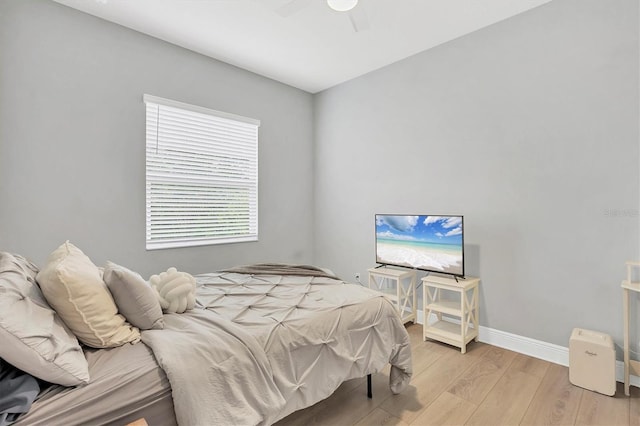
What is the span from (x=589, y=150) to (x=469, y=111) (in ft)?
3.24

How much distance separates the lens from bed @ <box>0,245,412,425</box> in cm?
108

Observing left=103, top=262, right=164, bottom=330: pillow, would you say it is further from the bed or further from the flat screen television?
the flat screen television

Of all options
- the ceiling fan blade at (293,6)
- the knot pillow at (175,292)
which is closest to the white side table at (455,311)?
the knot pillow at (175,292)

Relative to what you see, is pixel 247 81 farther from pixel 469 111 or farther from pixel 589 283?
pixel 589 283

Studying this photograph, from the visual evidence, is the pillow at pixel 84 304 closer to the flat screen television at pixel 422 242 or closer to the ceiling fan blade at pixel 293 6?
the ceiling fan blade at pixel 293 6

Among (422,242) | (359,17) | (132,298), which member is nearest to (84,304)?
(132,298)

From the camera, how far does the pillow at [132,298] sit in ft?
4.64

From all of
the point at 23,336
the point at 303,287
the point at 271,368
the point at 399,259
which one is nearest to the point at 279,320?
the point at 271,368

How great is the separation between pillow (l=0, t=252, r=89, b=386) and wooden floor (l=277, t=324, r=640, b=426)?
3.84ft

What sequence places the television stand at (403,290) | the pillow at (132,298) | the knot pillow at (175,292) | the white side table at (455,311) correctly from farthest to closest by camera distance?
the television stand at (403,290)
the white side table at (455,311)
the knot pillow at (175,292)
the pillow at (132,298)

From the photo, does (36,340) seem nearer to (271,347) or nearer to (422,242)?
(271,347)

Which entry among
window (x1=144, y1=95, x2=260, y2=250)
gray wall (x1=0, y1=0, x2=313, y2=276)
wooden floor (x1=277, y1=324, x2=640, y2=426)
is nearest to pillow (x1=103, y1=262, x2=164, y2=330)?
wooden floor (x1=277, y1=324, x2=640, y2=426)

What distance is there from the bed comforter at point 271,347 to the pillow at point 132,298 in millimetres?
64

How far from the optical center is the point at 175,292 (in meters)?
1.73
